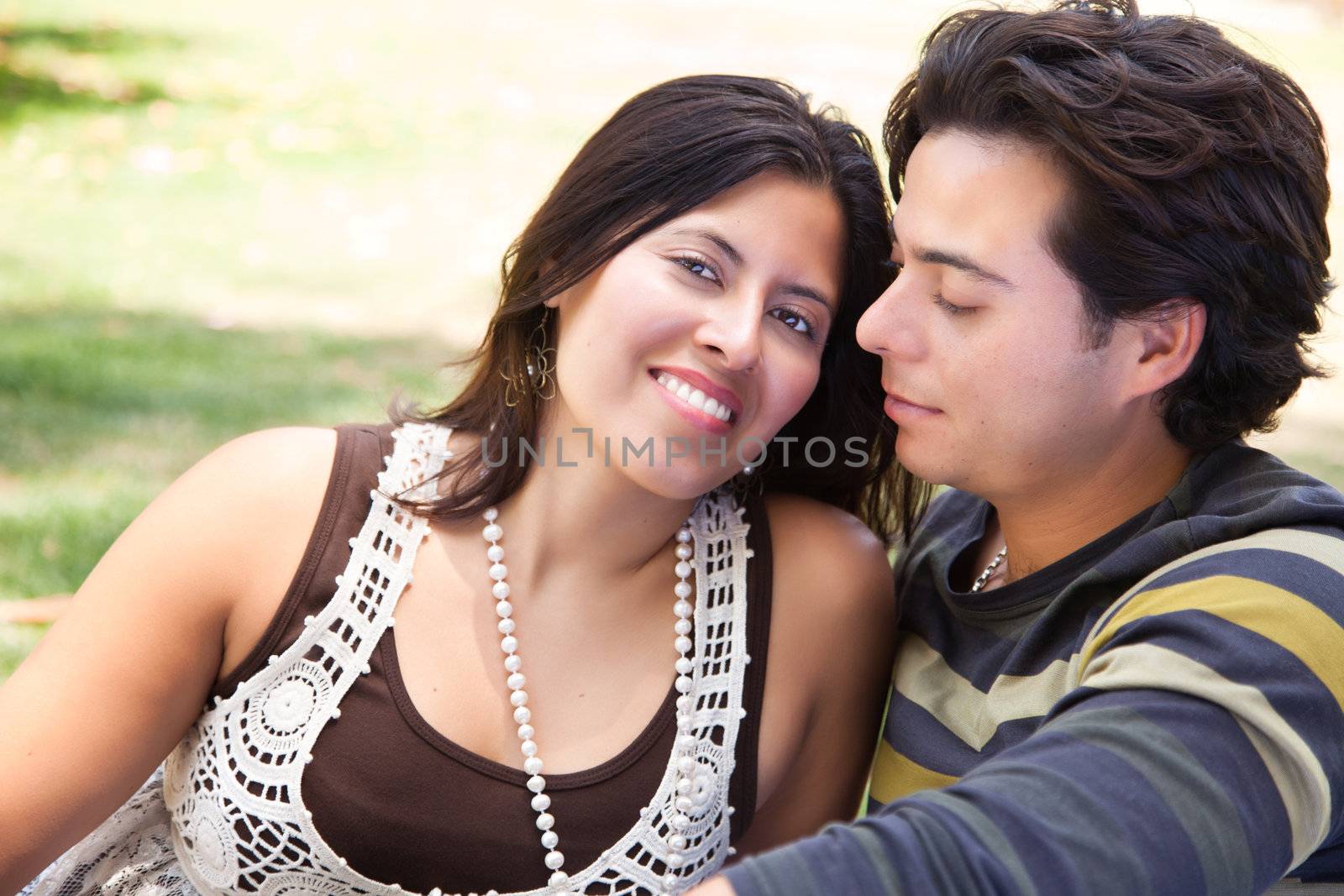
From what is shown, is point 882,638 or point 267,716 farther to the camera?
point 882,638

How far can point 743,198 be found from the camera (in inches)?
99.3

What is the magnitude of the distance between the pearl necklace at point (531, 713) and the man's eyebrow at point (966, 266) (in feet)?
2.41

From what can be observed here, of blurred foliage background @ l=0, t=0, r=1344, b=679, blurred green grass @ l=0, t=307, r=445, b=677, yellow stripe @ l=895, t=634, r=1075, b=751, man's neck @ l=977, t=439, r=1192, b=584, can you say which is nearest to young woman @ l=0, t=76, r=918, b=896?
yellow stripe @ l=895, t=634, r=1075, b=751

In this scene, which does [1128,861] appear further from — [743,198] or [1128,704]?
[743,198]

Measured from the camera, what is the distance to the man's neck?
2459mm

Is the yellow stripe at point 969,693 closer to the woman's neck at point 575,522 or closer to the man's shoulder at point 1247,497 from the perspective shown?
the man's shoulder at point 1247,497

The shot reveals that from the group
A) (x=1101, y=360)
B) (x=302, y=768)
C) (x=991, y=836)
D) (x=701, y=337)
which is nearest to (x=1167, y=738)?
(x=991, y=836)

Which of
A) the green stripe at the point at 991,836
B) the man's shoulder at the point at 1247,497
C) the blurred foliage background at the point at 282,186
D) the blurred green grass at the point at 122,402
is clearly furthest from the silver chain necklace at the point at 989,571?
the blurred green grass at the point at 122,402

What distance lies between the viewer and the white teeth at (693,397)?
243 cm

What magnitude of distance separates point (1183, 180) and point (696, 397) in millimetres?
873

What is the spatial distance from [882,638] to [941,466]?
423mm

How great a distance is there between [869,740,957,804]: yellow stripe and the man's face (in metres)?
0.51

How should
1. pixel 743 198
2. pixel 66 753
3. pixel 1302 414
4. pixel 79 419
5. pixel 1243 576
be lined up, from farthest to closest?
pixel 1302 414 → pixel 79 419 → pixel 743 198 → pixel 66 753 → pixel 1243 576

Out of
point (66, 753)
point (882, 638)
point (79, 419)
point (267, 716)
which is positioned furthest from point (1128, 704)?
point (79, 419)
